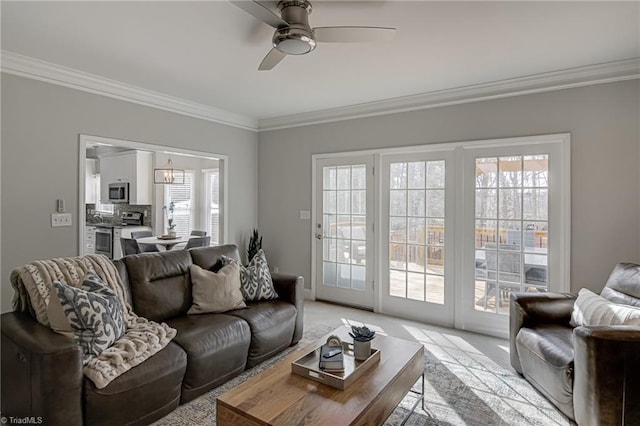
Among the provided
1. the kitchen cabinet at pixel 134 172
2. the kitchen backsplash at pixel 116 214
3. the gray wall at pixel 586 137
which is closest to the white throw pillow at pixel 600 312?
the gray wall at pixel 586 137

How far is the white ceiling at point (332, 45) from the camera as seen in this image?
2.27m

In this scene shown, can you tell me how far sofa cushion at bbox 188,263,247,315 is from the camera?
113 inches

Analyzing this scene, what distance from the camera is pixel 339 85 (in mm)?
3736

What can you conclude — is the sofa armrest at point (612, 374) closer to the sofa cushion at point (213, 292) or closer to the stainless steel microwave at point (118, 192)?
the sofa cushion at point (213, 292)

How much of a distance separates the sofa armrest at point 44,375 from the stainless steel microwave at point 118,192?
528 centimetres

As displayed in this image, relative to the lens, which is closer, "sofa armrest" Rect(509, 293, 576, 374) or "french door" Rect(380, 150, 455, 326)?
"sofa armrest" Rect(509, 293, 576, 374)

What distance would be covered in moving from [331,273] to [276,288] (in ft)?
5.24

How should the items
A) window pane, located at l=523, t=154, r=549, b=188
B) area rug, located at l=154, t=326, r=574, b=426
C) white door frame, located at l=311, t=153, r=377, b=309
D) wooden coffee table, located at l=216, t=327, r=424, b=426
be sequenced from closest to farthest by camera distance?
wooden coffee table, located at l=216, t=327, r=424, b=426
area rug, located at l=154, t=326, r=574, b=426
window pane, located at l=523, t=154, r=549, b=188
white door frame, located at l=311, t=153, r=377, b=309

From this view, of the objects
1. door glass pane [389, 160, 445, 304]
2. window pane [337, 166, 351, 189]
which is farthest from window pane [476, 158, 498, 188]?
window pane [337, 166, 351, 189]

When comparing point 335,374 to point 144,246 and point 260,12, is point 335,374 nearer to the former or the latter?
point 260,12

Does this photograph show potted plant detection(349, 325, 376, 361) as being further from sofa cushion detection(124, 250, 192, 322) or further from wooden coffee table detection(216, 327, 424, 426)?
sofa cushion detection(124, 250, 192, 322)

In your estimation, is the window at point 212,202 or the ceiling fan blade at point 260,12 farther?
the window at point 212,202

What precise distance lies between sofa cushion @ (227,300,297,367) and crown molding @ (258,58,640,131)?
263cm

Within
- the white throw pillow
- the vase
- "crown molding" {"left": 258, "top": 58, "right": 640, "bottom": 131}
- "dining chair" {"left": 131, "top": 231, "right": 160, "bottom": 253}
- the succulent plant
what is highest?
"crown molding" {"left": 258, "top": 58, "right": 640, "bottom": 131}
